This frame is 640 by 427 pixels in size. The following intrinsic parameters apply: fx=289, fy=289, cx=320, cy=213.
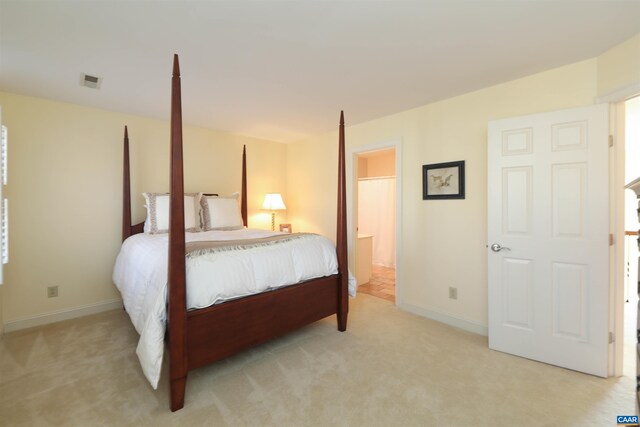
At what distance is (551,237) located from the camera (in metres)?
2.15

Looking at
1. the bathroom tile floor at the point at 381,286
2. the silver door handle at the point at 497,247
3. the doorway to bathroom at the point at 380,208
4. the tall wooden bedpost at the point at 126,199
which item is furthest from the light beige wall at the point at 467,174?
the tall wooden bedpost at the point at 126,199

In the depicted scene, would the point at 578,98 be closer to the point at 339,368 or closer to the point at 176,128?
the point at 339,368

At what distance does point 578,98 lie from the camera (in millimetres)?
2164

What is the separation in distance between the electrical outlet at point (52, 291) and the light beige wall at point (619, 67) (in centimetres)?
501

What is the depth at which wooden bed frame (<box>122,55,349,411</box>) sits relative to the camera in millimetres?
1668

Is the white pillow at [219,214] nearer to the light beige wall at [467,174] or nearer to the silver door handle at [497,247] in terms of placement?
the light beige wall at [467,174]

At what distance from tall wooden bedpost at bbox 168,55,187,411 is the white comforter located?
0.08 meters

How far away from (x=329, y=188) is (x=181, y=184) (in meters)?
2.66

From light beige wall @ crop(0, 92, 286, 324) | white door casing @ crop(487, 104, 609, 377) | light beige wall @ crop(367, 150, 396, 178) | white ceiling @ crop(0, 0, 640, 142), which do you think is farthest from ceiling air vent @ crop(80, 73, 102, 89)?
light beige wall @ crop(367, 150, 396, 178)

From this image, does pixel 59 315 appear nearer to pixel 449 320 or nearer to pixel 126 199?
pixel 126 199

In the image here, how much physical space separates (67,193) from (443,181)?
12.7ft

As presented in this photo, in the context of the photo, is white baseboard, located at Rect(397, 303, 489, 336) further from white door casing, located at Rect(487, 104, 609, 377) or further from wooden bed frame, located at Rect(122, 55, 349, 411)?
wooden bed frame, located at Rect(122, 55, 349, 411)

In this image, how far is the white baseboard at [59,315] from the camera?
107 inches

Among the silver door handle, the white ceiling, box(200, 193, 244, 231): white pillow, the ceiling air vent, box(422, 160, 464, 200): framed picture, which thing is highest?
the ceiling air vent
